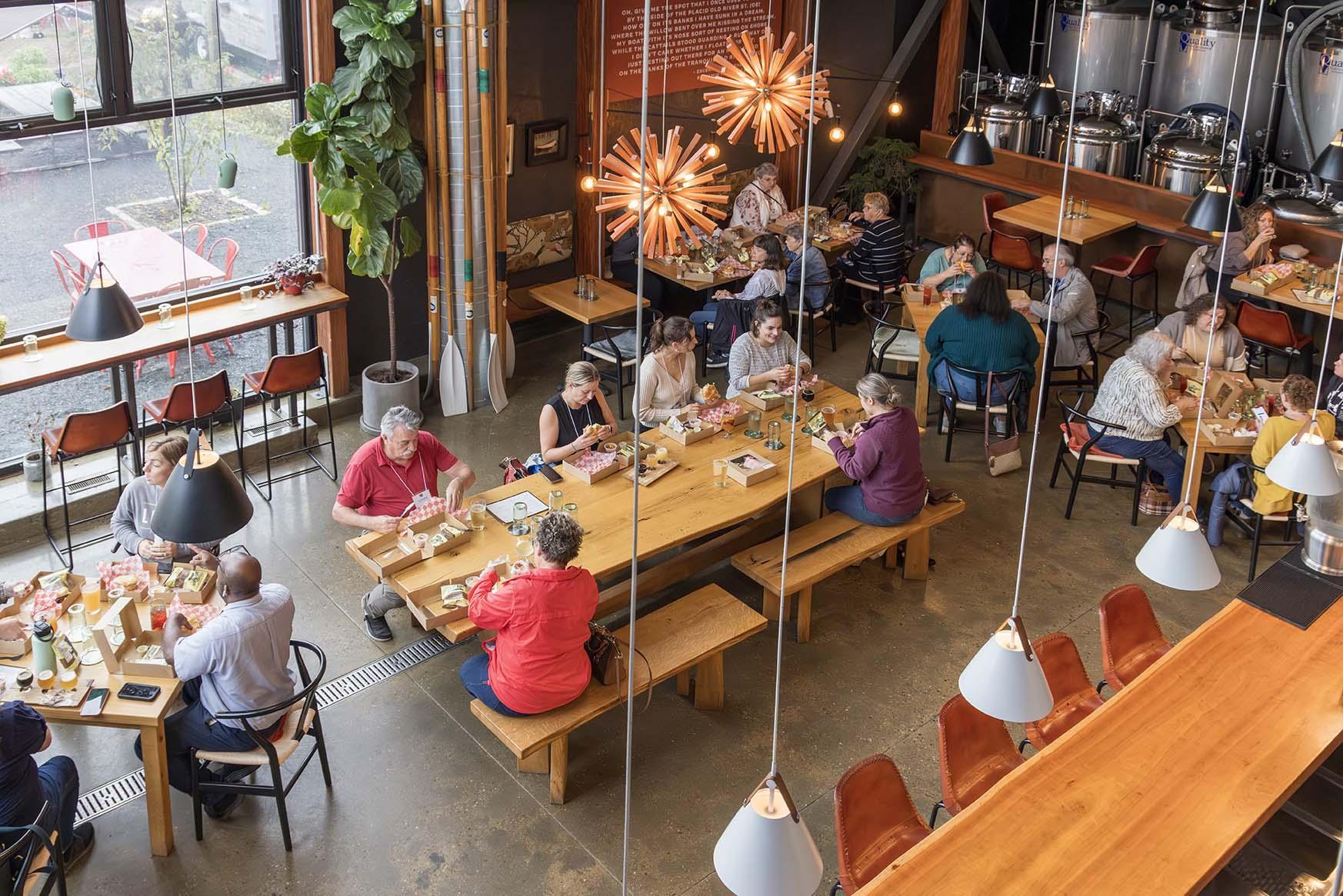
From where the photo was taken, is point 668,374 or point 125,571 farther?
point 668,374

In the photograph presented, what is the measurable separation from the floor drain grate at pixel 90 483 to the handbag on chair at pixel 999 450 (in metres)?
5.77

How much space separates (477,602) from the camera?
565 cm

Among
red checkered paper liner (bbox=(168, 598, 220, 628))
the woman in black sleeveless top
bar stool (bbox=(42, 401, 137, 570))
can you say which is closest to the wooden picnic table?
bar stool (bbox=(42, 401, 137, 570))

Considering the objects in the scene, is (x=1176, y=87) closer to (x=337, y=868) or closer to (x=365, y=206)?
(x=365, y=206)

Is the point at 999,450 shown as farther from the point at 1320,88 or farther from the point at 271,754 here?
the point at 1320,88

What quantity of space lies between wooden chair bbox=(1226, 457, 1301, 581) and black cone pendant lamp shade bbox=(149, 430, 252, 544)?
588cm

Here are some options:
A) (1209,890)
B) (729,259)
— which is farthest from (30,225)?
(1209,890)

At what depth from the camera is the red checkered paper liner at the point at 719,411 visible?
25.6ft

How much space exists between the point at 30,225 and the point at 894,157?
7887 millimetres

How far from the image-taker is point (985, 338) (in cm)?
892

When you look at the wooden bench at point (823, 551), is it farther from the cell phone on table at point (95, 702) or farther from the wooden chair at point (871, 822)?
the cell phone on table at point (95, 702)

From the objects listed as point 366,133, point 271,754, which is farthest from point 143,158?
point 271,754

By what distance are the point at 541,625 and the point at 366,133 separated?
422 centimetres

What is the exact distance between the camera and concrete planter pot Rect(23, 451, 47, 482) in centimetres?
811
